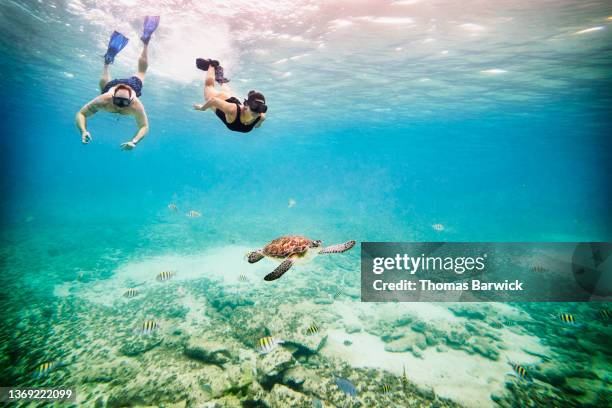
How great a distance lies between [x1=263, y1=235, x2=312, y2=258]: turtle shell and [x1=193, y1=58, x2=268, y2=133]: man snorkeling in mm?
2744

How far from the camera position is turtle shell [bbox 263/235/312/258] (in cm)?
529

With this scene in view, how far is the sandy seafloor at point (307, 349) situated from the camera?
612 cm

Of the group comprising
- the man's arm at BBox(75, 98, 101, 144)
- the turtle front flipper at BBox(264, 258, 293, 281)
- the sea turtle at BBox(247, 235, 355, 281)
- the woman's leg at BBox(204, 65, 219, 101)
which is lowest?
the turtle front flipper at BBox(264, 258, 293, 281)

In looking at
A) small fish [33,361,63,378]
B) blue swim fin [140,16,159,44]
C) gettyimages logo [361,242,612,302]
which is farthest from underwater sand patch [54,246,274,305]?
blue swim fin [140,16,159,44]

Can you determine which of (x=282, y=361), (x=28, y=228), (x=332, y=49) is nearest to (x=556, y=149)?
(x=332, y=49)

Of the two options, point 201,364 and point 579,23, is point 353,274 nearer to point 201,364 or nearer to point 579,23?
point 201,364

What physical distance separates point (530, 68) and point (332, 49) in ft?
39.7

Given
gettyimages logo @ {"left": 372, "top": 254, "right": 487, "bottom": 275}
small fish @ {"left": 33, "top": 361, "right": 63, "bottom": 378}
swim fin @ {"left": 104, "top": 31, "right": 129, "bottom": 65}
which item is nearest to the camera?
small fish @ {"left": 33, "top": 361, "right": 63, "bottom": 378}

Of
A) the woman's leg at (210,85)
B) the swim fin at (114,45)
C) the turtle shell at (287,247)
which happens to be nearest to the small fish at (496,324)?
the turtle shell at (287,247)

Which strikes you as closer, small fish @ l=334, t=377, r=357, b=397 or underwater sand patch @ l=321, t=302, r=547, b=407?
small fish @ l=334, t=377, r=357, b=397

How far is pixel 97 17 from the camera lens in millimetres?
13711

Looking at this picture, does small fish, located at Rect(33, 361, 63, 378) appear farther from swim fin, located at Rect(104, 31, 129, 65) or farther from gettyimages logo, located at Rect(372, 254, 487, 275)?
gettyimages logo, located at Rect(372, 254, 487, 275)

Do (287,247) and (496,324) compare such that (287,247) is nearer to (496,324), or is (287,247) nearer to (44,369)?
(44,369)

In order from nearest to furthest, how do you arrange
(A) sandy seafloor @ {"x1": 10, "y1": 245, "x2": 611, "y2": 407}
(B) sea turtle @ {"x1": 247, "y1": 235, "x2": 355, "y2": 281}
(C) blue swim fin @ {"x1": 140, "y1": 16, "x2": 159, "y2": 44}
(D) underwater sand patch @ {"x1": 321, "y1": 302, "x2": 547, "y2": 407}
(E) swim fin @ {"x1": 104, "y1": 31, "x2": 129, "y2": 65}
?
(B) sea turtle @ {"x1": 247, "y1": 235, "x2": 355, "y2": 281}
(A) sandy seafloor @ {"x1": 10, "y1": 245, "x2": 611, "y2": 407}
(C) blue swim fin @ {"x1": 140, "y1": 16, "x2": 159, "y2": 44}
(D) underwater sand patch @ {"x1": 321, "y1": 302, "x2": 547, "y2": 407}
(E) swim fin @ {"x1": 104, "y1": 31, "x2": 129, "y2": 65}
